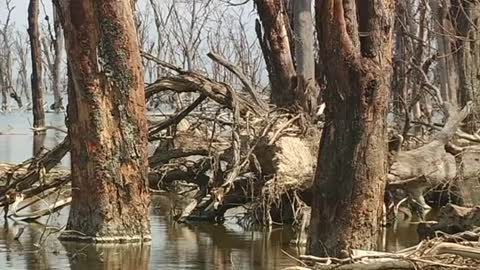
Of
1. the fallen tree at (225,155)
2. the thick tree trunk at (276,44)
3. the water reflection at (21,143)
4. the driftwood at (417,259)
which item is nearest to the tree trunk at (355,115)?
the driftwood at (417,259)

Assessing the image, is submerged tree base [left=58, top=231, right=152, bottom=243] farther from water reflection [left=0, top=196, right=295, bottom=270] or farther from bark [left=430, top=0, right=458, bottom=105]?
bark [left=430, top=0, right=458, bottom=105]

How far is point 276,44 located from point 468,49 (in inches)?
278

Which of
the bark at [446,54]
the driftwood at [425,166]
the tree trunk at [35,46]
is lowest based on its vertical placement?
the driftwood at [425,166]

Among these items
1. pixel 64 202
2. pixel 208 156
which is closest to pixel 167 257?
pixel 64 202

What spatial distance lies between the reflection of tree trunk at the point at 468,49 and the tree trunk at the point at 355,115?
1312 cm

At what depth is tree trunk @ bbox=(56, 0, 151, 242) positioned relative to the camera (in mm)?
12375

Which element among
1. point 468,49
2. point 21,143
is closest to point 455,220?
point 468,49

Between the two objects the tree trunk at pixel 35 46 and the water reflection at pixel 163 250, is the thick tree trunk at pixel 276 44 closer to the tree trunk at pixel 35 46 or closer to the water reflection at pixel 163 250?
the water reflection at pixel 163 250

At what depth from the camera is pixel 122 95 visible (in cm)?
1259

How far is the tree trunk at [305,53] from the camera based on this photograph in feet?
54.5

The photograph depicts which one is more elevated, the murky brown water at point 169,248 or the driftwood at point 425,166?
the driftwood at point 425,166

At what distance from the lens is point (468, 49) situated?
23312mm

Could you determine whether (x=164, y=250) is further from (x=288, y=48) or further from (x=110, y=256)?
(x=288, y=48)

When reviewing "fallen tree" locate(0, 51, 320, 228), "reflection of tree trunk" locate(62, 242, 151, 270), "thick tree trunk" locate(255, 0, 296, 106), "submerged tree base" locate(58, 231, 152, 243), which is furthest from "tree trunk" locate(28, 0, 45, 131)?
"reflection of tree trunk" locate(62, 242, 151, 270)
